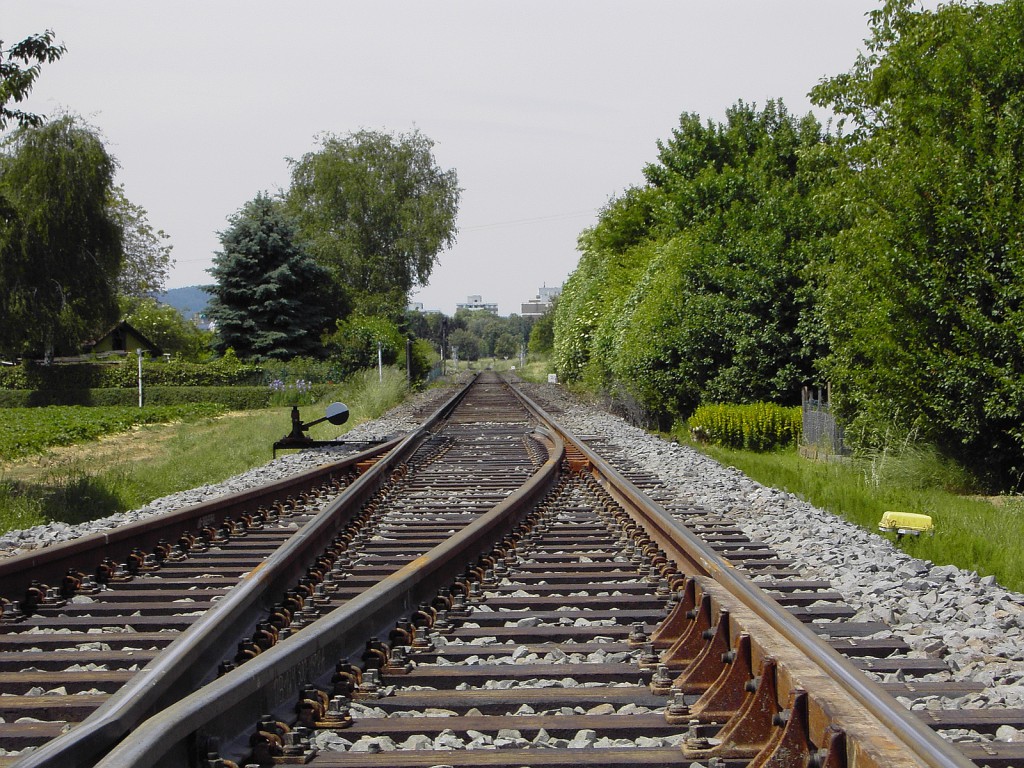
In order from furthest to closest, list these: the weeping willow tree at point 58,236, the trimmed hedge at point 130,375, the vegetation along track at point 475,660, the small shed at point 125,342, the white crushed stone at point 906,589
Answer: the small shed at point 125,342
the weeping willow tree at point 58,236
the trimmed hedge at point 130,375
the white crushed stone at point 906,589
the vegetation along track at point 475,660

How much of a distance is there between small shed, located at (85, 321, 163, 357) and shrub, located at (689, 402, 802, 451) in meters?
62.0

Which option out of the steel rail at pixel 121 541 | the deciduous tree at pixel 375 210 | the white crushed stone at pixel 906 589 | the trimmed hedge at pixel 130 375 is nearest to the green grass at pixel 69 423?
the trimmed hedge at pixel 130 375

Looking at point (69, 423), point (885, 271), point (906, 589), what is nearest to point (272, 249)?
point (69, 423)

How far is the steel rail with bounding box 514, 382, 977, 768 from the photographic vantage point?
274 centimetres

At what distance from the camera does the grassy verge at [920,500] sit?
6.86 m

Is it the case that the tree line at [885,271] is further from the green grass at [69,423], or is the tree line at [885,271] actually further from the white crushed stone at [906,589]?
the green grass at [69,423]

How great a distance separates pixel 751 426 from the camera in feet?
55.2

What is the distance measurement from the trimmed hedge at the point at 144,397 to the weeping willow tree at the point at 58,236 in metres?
2.46

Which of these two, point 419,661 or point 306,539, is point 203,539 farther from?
point 419,661

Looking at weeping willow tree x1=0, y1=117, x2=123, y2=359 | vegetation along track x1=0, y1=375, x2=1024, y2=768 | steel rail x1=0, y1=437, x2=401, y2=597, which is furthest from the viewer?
weeping willow tree x1=0, y1=117, x2=123, y2=359

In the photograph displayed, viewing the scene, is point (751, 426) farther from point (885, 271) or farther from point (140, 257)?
point (140, 257)

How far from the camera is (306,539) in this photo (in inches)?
247

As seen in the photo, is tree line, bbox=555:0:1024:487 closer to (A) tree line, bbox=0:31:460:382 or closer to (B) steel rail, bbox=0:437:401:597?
(B) steel rail, bbox=0:437:401:597

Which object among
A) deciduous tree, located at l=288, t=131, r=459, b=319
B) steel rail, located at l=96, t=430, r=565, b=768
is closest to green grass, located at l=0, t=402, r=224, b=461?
steel rail, located at l=96, t=430, r=565, b=768
